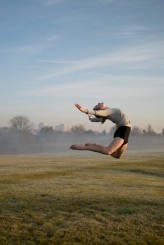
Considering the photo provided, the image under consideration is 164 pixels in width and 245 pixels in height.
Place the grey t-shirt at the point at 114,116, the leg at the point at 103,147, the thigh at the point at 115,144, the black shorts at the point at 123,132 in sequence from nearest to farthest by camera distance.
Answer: the grey t-shirt at the point at 114,116
the leg at the point at 103,147
the thigh at the point at 115,144
the black shorts at the point at 123,132

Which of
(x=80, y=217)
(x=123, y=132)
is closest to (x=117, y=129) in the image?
(x=123, y=132)

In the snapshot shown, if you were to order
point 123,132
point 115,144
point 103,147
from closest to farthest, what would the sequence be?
point 103,147
point 115,144
point 123,132

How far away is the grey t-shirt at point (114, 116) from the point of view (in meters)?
14.8

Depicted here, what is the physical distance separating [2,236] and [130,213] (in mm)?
9618

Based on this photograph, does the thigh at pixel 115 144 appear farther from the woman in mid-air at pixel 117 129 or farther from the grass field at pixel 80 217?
the grass field at pixel 80 217

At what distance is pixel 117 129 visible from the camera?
16125mm

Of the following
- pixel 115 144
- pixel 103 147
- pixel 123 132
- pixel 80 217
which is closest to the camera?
pixel 103 147

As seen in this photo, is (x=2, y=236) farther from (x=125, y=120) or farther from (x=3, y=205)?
(x=125, y=120)

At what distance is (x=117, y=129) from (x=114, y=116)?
770 mm

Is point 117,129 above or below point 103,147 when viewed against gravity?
above

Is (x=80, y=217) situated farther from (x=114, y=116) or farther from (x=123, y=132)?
(x=114, y=116)

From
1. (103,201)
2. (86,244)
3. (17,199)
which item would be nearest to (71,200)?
(103,201)

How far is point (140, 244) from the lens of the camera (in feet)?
65.4

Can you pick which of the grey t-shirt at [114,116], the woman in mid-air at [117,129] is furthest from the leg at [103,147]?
the grey t-shirt at [114,116]
